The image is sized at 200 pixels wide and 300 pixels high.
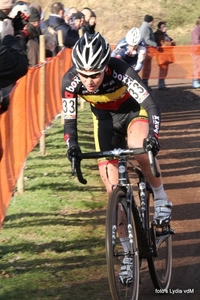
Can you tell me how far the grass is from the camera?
22.0 feet

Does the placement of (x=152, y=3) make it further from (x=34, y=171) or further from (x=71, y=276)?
(x=71, y=276)

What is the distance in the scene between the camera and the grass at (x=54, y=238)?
6695 millimetres

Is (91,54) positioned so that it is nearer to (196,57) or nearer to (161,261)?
(161,261)

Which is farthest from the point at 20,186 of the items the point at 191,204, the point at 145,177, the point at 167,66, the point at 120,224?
the point at 167,66

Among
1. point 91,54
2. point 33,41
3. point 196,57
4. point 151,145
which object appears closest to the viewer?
point 151,145

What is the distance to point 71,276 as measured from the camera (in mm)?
7000

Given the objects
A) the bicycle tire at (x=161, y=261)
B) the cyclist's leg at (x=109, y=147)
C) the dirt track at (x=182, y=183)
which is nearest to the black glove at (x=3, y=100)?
the cyclist's leg at (x=109, y=147)

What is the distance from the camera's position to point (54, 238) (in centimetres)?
815

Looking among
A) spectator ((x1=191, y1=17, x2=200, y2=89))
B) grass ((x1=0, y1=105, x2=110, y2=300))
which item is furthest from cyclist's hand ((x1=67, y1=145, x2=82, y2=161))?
spectator ((x1=191, y1=17, x2=200, y2=89))

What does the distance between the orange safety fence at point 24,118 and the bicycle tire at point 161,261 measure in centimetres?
153

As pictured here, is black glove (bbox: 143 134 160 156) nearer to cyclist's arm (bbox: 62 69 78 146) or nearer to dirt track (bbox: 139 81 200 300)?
cyclist's arm (bbox: 62 69 78 146)

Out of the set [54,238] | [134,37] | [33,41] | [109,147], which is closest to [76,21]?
[134,37]

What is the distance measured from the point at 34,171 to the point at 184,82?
1387 centimetres

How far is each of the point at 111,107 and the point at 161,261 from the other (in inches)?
55.2
